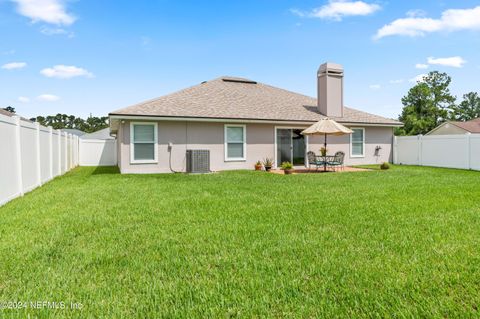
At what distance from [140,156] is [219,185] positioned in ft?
19.0

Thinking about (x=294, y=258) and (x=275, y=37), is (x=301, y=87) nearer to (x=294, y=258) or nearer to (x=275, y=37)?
(x=275, y=37)

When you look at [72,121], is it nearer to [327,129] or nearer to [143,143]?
[143,143]

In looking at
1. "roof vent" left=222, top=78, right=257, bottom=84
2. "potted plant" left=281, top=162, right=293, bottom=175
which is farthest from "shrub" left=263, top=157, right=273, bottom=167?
"roof vent" left=222, top=78, right=257, bottom=84

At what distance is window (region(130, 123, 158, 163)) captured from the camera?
13625 millimetres

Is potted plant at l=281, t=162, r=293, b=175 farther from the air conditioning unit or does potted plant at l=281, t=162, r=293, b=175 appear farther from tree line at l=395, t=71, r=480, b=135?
tree line at l=395, t=71, r=480, b=135

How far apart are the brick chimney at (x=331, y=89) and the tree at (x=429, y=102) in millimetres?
26887

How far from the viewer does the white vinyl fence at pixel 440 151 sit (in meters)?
15.2

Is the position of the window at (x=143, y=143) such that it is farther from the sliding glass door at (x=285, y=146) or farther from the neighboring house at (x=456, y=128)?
the neighboring house at (x=456, y=128)

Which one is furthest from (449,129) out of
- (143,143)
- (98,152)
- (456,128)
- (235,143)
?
(98,152)

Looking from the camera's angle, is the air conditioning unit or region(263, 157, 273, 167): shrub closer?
the air conditioning unit

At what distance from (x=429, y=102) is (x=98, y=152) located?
132 ft

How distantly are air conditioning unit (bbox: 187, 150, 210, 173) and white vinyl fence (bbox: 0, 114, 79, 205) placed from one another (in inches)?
211

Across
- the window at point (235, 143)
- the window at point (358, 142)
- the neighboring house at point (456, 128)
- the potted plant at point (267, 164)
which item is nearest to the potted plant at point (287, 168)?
the potted plant at point (267, 164)

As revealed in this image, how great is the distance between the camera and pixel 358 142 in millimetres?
18219
